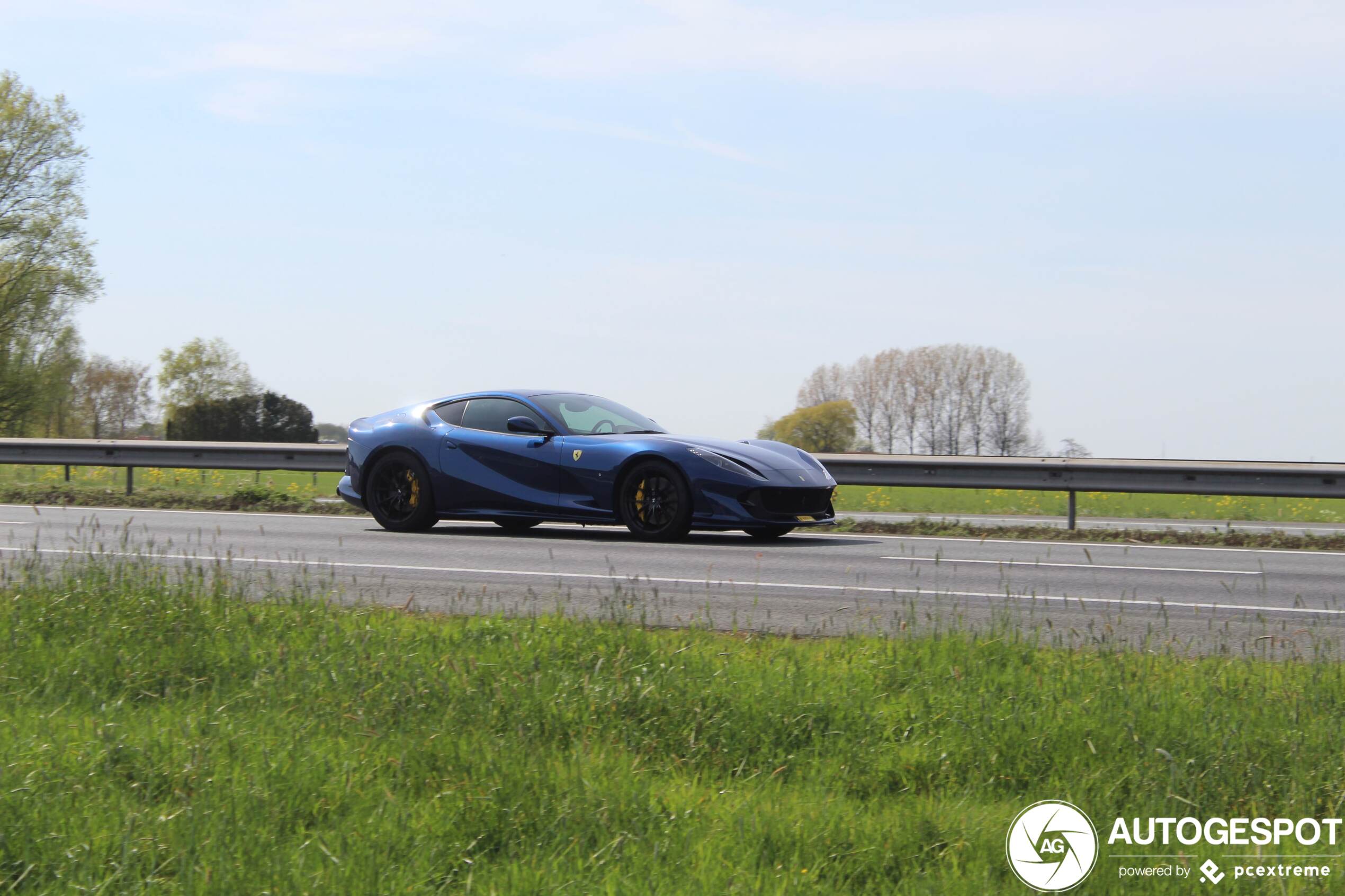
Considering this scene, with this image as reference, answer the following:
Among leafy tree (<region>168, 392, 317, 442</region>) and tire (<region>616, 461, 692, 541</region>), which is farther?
leafy tree (<region>168, 392, 317, 442</region>)

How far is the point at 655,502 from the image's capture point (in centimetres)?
1109

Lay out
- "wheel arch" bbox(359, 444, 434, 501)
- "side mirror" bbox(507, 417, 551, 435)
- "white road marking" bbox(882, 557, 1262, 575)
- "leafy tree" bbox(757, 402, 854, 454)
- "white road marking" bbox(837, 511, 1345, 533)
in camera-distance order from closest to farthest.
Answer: "white road marking" bbox(882, 557, 1262, 575) → "side mirror" bbox(507, 417, 551, 435) → "wheel arch" bbox(359, 444, 434, 501) → "white road marking" bbox(837, 511, 1345, 533) → "leafy tree" bbox(757, 402, 854, 454)

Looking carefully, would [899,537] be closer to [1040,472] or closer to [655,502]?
[1040,472]

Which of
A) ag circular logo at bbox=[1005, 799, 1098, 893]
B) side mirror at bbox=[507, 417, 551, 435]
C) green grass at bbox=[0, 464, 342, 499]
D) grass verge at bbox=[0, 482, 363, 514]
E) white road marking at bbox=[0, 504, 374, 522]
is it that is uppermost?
side mirror at bbox=[507, 417, 551, 435]

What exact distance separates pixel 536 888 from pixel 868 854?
2.99ft

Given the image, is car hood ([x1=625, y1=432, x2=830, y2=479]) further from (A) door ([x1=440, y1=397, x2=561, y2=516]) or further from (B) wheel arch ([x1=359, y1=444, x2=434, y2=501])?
(B) wheel arch ([x1=359, y1=444, x2=434, y2=501])

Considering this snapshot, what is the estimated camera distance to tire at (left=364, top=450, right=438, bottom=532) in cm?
1214

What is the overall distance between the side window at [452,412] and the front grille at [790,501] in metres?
3.20

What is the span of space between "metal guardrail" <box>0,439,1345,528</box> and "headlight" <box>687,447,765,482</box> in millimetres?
3610

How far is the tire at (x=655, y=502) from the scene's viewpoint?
10.9 meters

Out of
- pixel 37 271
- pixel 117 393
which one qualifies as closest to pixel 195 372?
pixel 117 393

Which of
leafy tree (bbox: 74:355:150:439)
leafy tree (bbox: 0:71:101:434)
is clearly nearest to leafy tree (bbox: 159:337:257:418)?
leafy tree (bbox: 74:355:150:439)

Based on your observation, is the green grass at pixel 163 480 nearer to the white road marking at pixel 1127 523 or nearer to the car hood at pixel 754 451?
the car hood at pixel 754 451

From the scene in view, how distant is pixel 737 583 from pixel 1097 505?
14.4 meters
